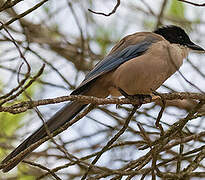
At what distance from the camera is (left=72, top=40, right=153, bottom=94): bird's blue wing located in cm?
436

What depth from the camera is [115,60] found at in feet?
14.9

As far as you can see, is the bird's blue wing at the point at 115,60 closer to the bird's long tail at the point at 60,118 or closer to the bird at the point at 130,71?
the bird at the point at 130,71

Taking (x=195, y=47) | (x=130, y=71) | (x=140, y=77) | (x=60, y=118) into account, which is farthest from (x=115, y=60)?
(x=195, y=47)

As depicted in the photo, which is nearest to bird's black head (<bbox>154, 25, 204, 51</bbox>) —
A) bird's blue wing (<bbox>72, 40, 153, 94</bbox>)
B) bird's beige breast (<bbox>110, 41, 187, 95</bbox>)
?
bird's blue wing (<bbox>72, 40, 153, 94</bbox>)

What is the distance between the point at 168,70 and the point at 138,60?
1.01ft

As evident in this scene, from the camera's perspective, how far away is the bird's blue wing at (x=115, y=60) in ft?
14.3

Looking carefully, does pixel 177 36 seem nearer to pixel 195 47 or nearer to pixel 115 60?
pixel 195 47

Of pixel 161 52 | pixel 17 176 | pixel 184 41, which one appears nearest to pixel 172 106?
pixel 184 41

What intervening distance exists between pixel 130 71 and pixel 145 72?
157 millimetres

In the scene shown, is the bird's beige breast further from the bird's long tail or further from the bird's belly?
the bird's long tail

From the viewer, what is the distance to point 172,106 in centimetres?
550

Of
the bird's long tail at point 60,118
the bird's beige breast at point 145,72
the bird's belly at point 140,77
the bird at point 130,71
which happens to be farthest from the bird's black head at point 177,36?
the bird's long tail at point 60,118

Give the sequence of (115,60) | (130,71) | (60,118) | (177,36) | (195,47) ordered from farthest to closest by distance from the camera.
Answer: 1. (177,36)
2. (195,47)
3. (115,60)
4. (130,71)
5. (60,118)

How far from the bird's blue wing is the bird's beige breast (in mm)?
96
